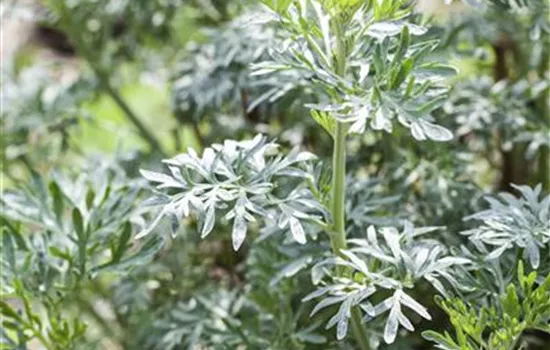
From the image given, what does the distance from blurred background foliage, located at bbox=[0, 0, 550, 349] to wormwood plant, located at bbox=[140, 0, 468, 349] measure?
0.07m

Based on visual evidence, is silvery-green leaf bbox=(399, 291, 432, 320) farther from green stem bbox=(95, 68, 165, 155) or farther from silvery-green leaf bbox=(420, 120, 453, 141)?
green stem bbox=(95, 68, 165, 155)

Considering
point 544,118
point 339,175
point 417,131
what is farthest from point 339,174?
point 544,118

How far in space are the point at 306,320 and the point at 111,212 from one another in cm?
30

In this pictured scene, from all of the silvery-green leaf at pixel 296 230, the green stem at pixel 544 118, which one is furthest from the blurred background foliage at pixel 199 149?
the silvery-green leaf at pixel 296 230

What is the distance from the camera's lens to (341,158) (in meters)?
0.99

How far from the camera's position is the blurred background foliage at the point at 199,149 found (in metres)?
1.20

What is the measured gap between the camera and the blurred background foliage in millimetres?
1198

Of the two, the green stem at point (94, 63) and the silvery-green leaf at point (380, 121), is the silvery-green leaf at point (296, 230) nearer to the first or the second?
the silvery-green leaf at point (380, 121)

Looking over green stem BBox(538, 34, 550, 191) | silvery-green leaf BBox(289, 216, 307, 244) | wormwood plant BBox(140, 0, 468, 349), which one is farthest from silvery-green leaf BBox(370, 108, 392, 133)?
green stem BBox(538, 34, 550, 191)

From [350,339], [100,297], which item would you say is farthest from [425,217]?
[100,297]

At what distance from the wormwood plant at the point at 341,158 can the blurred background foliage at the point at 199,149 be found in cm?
7

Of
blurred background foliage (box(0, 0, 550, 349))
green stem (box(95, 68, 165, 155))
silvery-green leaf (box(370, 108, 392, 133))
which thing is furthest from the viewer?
green stem (box(95, 68, 165, 155))

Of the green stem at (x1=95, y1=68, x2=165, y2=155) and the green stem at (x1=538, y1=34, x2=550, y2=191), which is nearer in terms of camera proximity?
the green stem at (x1=538, y1=34, x2=550, y2=191)

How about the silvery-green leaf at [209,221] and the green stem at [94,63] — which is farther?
the green stem at [94,63]
